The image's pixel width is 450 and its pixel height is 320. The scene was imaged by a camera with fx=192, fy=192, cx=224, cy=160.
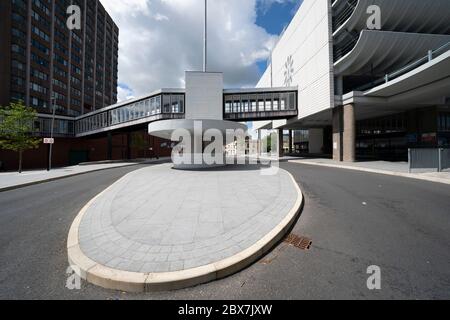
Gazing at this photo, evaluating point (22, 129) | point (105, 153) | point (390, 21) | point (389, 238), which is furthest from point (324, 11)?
point (105, 153)

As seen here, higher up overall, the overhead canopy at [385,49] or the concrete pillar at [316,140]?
the overhead canopy at [385,49]

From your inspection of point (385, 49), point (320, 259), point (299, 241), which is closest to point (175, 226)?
point (299, 241)

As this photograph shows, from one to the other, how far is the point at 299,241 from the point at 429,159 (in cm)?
1523

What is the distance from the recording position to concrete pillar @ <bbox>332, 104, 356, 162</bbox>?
22078mm

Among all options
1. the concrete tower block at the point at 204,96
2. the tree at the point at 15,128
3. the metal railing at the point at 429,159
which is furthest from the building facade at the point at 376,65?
the tree at the point at 15,128

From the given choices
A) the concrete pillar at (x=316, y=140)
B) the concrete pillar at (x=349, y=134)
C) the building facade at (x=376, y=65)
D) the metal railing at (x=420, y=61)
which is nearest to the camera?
the metal railing at (x=420, y=61)

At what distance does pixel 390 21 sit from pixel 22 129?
143 feet

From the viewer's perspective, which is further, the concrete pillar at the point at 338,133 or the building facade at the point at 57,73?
the building facade at the point at 57,73

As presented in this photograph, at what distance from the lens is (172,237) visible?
12.5ft

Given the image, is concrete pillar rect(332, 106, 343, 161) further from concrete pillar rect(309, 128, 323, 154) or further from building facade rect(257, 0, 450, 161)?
concrete pillar rect(309, 128, 323, 154)

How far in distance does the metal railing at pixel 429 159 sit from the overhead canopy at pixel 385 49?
14.3 meters

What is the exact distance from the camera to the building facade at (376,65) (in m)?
20.3

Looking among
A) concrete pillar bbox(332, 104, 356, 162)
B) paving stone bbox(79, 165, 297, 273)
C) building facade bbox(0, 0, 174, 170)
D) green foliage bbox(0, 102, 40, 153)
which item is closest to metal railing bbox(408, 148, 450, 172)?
concrete pillar bbox(332, 104, 356, 162)

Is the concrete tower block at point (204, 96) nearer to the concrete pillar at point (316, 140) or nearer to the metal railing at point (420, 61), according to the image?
the metal railing at point (420, 61)
